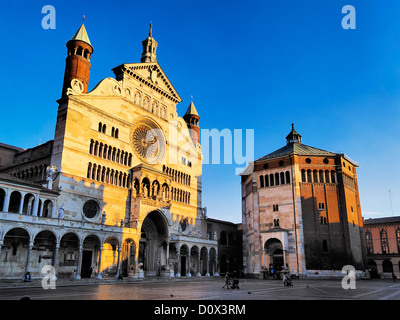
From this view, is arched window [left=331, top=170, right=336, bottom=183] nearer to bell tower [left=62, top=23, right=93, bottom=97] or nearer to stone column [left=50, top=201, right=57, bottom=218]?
bell tower [left=62, top=23, right=93, bottom=97]

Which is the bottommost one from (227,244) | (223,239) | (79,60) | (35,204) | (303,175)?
(227,244)

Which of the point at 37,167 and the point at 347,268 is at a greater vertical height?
the point at 37,167

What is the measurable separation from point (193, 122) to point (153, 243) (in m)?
23.0

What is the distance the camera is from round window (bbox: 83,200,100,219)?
116 ft

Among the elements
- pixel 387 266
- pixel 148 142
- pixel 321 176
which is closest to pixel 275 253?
pixel 321 176

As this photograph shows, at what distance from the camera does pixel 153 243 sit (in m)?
43.7

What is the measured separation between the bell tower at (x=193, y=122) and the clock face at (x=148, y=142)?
9.77 meters

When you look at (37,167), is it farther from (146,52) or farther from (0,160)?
(146,52)

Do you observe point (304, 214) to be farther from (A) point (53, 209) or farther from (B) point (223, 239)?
(A) point (53, 209)

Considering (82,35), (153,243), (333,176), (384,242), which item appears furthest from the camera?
(384,242)

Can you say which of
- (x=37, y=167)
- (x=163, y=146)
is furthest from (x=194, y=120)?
(x=37, y=167)

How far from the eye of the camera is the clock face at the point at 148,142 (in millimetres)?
43906

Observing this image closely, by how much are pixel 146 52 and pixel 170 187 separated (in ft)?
69.9

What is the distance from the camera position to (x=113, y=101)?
40.8 meters
